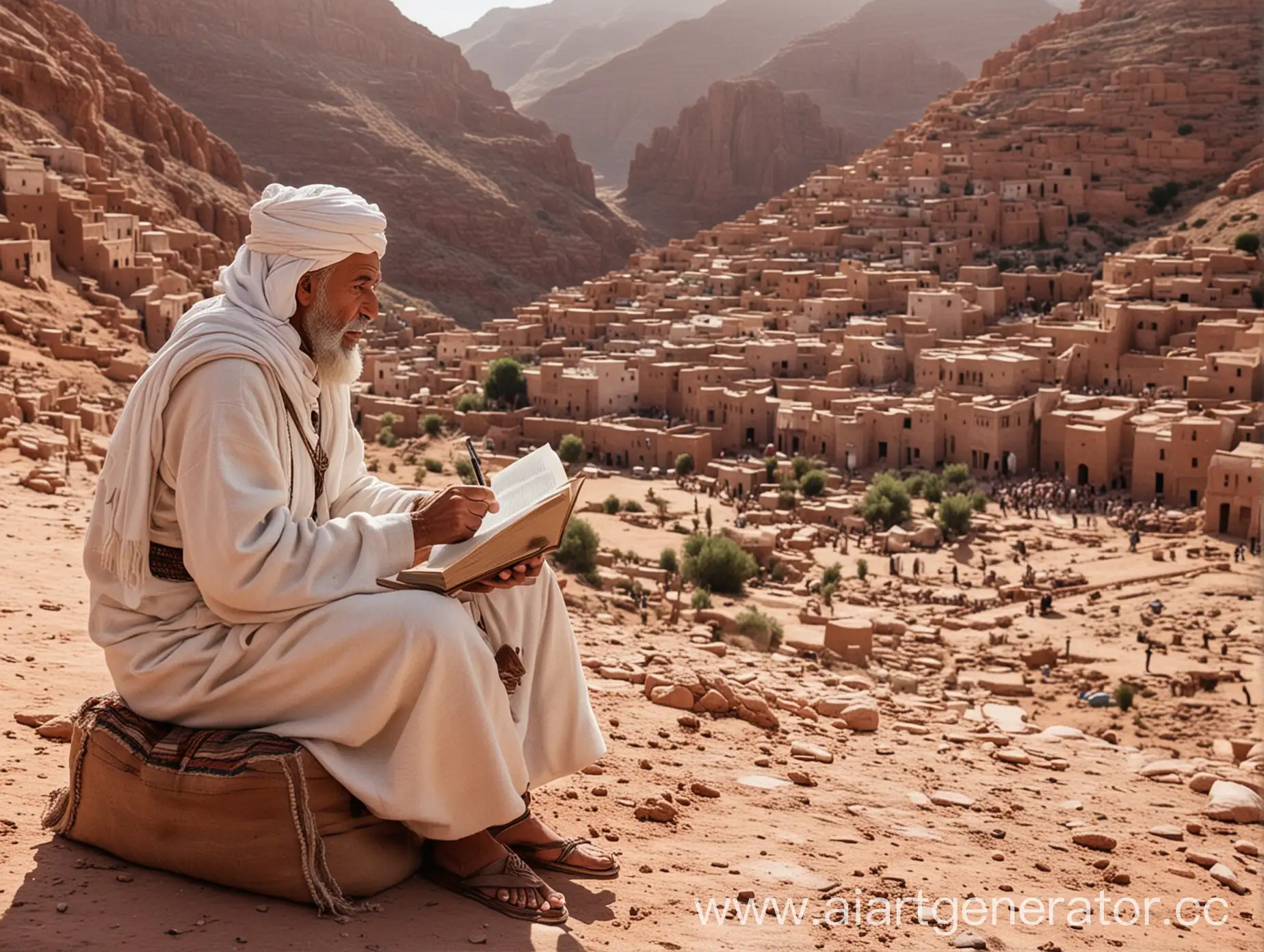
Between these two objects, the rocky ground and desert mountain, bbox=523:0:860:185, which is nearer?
the rocky ground

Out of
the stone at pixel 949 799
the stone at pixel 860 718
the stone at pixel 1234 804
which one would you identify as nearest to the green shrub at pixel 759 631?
the stone at pixel 860 718

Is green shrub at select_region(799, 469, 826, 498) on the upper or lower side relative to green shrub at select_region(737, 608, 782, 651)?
lower

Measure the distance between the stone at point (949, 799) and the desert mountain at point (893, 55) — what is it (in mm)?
82325

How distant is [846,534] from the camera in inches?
853

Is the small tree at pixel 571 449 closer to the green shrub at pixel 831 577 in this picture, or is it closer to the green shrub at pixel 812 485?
the green shrub at pixel 812 485

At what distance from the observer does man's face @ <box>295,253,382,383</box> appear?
3.51m

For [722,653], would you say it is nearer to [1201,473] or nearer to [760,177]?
[1201,473]

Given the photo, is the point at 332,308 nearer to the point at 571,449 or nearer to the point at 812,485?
the point at 812,485

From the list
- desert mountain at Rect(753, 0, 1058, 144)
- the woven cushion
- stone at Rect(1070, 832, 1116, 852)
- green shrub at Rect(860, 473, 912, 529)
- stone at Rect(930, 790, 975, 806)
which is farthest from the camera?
desert mountain at Rect(753, 0, 1058, 144)

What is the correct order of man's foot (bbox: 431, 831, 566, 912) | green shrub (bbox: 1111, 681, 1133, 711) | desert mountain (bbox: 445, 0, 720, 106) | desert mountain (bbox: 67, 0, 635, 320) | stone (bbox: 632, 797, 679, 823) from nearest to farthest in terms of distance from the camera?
man's foot (bbox: 431, 831, 566, 912) < stone (bbox: 632, 797, 679, 823) < green shrub (bbox: 1111, 681, 1133, 711) < desert mountain (bbox: 67, 0, 635, 320) < desert mountain (bbox: 445, 0, 720, 106)

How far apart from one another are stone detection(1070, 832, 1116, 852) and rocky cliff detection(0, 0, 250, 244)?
90.2 feet

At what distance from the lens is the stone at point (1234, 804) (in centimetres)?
559

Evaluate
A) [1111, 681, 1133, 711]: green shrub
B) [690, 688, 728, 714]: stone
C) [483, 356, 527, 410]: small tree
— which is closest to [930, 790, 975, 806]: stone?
[690, 688, 728, 714]: stone

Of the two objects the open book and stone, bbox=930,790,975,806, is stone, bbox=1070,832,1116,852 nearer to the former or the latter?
stone, bbox=930,790,975,806
